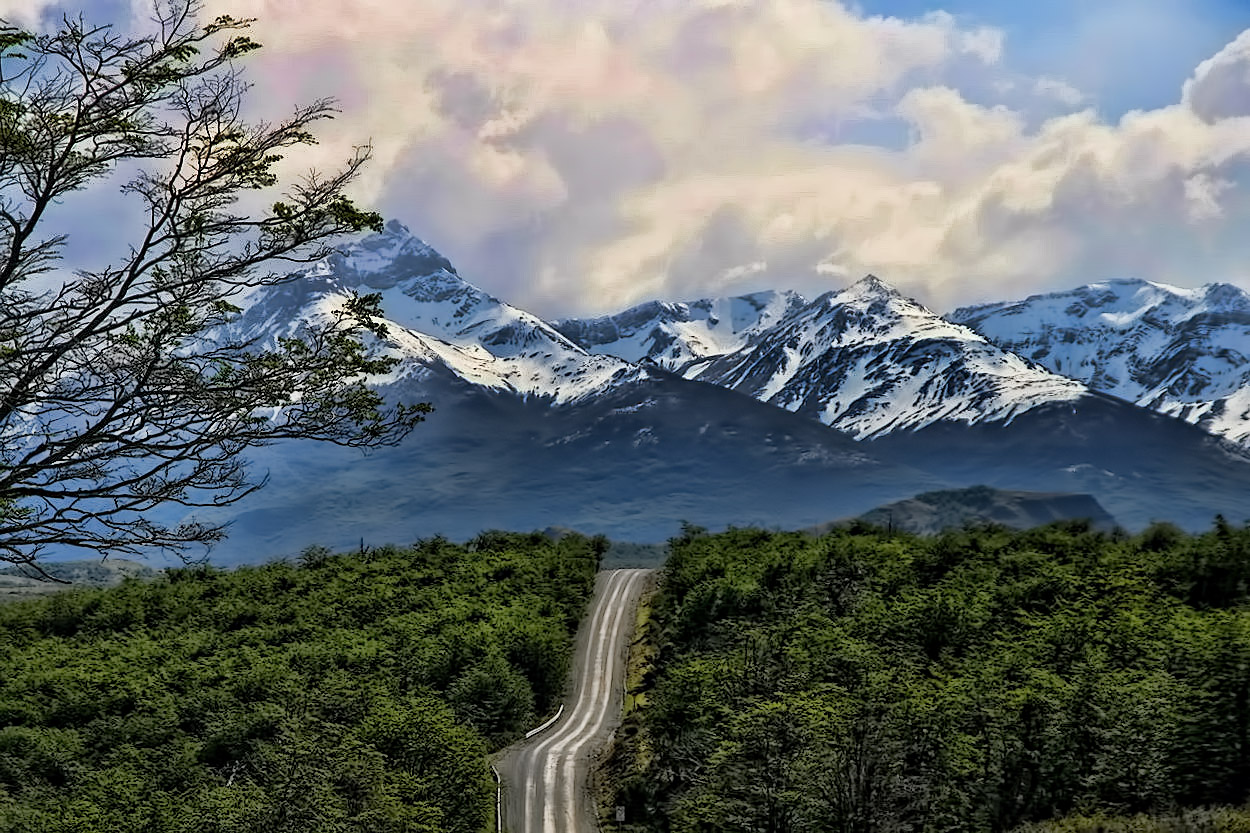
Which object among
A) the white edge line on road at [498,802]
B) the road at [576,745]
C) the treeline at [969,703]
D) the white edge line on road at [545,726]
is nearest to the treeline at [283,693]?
the white edge line on road at [545,726]

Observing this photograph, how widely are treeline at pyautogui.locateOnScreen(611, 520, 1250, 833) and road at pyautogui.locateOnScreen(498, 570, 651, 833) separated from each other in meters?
3.49

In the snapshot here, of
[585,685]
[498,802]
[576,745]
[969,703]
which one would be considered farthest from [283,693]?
[969,703]

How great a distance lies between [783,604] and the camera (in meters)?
78.5

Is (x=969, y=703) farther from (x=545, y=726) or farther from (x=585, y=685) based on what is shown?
(x=585, y=685)

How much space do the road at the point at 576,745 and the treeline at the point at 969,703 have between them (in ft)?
11.4

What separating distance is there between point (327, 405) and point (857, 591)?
62.9 meters

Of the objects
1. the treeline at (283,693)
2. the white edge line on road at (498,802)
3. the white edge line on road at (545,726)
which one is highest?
the treeline at (283,693)

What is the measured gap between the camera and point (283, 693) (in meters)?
73.1

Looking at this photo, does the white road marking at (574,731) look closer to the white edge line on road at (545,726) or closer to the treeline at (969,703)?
the white edge line on road at (545,726)

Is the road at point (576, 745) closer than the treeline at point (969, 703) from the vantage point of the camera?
No

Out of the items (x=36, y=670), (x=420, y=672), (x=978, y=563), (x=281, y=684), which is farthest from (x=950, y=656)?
(x=36, y=670)

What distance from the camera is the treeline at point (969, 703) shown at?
126ft

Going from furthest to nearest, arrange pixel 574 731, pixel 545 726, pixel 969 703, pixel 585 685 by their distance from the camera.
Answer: pixel 585 685 → pixel 545 726 → pixel 574 731 → pixel 969 703

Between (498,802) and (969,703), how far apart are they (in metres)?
32.2
